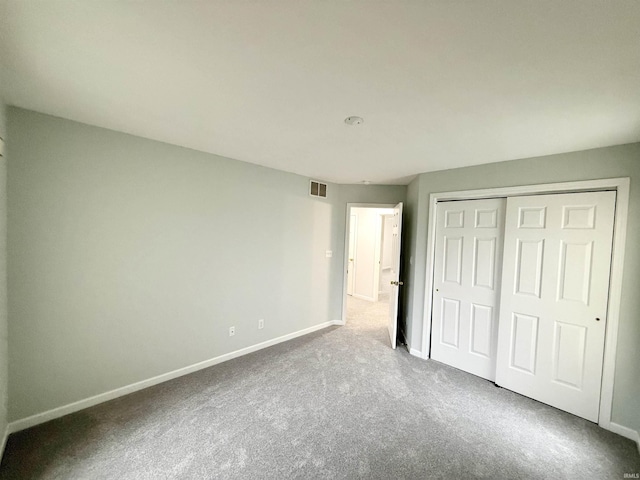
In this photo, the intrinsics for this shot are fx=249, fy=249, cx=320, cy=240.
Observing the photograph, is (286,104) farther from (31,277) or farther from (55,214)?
(31,277)

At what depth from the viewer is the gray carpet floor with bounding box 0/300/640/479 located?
5.33ft

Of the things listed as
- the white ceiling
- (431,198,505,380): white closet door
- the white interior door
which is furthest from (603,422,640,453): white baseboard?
the white interior door

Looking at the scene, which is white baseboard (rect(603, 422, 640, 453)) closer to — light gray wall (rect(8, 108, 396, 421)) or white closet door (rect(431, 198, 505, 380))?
white closet door (rect(431, 198, 505, 380))

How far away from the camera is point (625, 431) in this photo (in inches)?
78.4

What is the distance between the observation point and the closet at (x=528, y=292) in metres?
2.16

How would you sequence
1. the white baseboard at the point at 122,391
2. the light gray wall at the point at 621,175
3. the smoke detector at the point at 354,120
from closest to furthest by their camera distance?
the smoke detector at the point at 354,120
the white baseboard at the point at 122,391
the light gray wall at the point at 621,175

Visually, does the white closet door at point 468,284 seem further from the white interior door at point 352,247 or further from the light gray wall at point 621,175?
the white interior door at point 352,247

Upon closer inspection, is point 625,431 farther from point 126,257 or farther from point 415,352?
point 126,257

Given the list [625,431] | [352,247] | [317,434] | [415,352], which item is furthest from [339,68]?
[352,247]

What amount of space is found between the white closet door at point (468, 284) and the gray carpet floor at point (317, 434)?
0.33 metres

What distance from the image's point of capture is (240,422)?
2006 mm

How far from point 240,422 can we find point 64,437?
4.02ft

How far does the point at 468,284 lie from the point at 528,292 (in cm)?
54

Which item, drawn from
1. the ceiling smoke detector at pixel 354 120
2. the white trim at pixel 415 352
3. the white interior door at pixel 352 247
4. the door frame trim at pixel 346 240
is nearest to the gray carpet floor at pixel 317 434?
the white trim at pixel 415 352
